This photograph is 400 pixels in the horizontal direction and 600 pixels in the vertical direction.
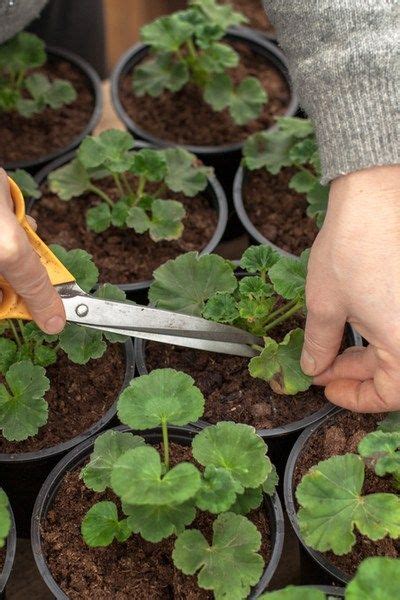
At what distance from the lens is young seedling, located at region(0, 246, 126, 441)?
152cm

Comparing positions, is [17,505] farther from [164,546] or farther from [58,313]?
[58,313]

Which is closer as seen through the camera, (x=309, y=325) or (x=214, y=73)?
(x=309, y=325)

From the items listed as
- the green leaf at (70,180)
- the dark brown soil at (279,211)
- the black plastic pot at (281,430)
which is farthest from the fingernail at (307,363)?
the green leaf at (70,180)

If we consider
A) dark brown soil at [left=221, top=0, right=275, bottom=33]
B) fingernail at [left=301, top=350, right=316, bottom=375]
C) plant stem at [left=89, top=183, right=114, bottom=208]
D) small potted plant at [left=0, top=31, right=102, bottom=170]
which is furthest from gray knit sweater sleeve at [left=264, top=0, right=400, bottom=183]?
dark brown soil at [left=221, top=0, right=275, bottom=33]

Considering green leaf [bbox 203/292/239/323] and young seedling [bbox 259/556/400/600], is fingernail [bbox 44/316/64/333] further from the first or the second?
young seedling [bbox 259/556/400/600]

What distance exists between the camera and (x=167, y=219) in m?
1.93

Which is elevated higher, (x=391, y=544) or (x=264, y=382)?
(x=264, y=382)

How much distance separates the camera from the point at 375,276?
1.25m

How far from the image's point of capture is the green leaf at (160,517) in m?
1.32

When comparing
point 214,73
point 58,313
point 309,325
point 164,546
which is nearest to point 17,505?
point 164,546

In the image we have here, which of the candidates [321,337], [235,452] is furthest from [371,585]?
[321,337]

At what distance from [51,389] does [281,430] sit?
0.48 meters

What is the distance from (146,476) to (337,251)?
45 cm

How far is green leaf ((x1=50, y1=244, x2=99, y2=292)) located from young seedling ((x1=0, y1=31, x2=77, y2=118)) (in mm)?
737
